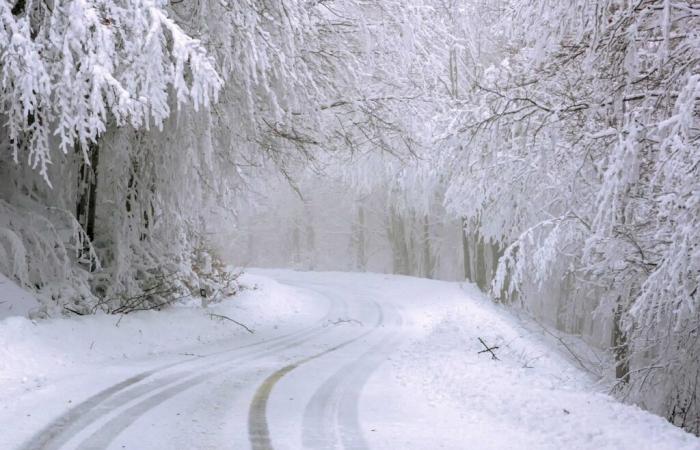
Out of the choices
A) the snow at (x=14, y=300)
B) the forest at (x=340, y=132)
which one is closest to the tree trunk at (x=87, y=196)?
the forest at (x=340, y=132)

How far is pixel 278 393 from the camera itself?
7293 millimetres

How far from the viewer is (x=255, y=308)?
1698 centimetres

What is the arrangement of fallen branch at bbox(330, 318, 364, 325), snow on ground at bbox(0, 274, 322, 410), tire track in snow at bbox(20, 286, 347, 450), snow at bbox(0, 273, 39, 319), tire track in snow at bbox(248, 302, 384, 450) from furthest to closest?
1. fallen branch at bbox(330, 318, 364, 325)
2. snow at bbox(0, 273, 39, 319)
3. snow on ground at bbox(0, 274, 322, 410)
4. tire track in snow at bbox(248, 302, 384, 450)
5. tire track in snow at bbox(20, 286, 347, 450)

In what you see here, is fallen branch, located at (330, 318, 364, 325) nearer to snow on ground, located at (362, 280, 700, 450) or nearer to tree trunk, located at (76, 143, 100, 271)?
snow on ground, located at (362, 280, 700, 450)

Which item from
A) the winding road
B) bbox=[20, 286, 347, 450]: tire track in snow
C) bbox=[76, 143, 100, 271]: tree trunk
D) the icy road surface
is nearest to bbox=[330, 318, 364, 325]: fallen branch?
the icy road surface

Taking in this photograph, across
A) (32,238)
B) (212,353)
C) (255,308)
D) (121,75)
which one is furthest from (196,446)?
(255,308)

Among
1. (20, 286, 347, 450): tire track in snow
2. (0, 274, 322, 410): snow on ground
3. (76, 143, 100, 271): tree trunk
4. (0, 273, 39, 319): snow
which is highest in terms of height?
(76, 143, 100, 271): tree trunk

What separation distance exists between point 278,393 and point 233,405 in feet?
2.65

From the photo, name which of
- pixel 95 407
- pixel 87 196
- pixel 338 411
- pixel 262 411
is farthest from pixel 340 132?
pixel 95 407

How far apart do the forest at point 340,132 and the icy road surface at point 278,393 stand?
107 cm

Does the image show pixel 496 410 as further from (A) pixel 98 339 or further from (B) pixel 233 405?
(A) pixel 98 339

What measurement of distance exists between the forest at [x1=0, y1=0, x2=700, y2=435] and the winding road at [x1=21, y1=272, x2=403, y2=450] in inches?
98.7

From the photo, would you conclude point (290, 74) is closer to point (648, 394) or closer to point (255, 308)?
point (648, 394)

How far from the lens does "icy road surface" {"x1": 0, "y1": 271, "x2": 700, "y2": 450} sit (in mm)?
5480
